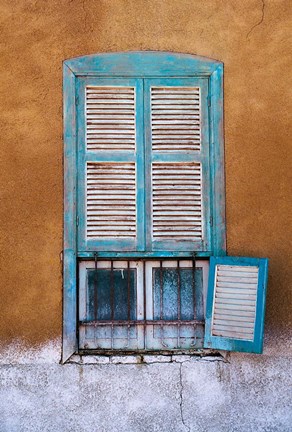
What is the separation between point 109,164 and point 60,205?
1.46 ft

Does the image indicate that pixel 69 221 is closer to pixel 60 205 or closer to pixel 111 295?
pixel 60 205

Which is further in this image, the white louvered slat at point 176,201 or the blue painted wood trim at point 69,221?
the white louvered slat at point 176,201

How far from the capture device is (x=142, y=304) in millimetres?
4246

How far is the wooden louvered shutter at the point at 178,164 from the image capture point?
4.26m

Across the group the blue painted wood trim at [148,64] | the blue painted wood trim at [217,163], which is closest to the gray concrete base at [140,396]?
the blue painted wood trim at [217,163]

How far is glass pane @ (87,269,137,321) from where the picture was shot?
4.24 m

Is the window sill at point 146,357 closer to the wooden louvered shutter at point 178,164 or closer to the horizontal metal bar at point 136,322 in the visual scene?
the horizontal metal bar at point 136,322

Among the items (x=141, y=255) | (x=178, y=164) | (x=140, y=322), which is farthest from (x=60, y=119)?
(x=140, y=322)

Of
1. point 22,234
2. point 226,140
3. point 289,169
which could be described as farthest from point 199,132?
point 22,234

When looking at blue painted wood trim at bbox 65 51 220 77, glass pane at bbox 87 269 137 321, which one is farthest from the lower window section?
blue painted wood trim at bbox 65 51 220 77

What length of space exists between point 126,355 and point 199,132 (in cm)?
162

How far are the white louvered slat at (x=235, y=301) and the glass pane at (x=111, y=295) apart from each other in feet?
1.91

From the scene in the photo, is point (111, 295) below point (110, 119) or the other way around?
below

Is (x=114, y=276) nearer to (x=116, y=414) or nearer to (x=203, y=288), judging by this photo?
(x=203, y=288)
